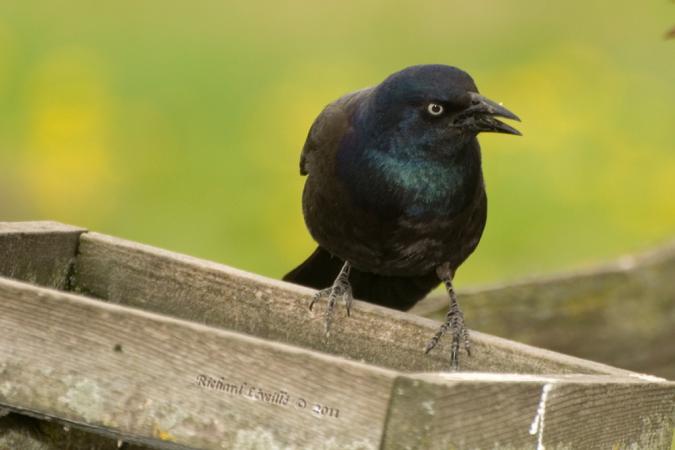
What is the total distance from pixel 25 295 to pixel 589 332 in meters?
1.79

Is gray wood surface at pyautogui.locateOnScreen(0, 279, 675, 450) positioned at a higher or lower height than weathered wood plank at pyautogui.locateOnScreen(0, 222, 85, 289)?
lower

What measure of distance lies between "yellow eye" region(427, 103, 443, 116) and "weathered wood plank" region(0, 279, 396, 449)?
1.47 meters

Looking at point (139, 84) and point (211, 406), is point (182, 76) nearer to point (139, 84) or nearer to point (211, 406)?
point (139, 84)

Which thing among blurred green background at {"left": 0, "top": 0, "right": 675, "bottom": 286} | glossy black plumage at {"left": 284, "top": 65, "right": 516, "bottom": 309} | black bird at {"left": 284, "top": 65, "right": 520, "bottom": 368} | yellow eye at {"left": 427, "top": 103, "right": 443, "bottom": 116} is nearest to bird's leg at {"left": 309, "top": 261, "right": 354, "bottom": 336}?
black bird at {"left": 284, "top": 65, "right": 520, "bottom": 368}

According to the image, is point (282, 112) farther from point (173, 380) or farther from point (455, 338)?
point (173, 380)

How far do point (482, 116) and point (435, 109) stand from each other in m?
0.14

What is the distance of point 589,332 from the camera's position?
4684mm

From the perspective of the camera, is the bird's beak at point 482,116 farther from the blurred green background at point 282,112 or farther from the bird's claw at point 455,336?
the blurred green background at point 282,112

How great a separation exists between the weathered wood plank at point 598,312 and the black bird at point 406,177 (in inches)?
6.1

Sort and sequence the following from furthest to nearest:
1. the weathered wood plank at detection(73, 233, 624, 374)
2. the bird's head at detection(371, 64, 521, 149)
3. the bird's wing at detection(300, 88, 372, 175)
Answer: the bird's wing at detection(300, 88, 372, 175) → the bird's head at detection(371, 64, 521, 149) → the weathered wood plank at detection(73, 233, 624, 374)

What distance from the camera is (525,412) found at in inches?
134

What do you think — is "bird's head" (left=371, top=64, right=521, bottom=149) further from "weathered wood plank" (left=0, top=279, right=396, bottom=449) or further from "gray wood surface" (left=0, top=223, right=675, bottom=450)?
"weathered wood plank" (left=0, top=279, right=396, bottom=449)

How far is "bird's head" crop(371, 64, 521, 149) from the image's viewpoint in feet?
15.0

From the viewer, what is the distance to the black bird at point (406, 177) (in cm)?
461
